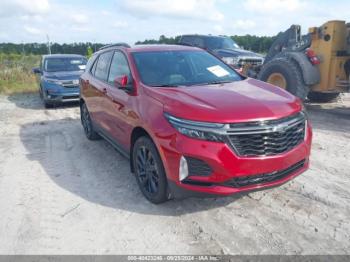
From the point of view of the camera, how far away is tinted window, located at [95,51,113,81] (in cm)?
537

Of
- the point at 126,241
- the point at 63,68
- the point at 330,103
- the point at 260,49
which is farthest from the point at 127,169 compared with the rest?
the point at 260,49

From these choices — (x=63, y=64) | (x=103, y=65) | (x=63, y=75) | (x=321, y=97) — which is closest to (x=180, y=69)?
(x=103, y=65)

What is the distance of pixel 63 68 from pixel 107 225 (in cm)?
910

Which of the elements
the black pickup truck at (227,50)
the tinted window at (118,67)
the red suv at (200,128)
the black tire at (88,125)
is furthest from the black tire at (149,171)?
the black pickup truck at (227,50)

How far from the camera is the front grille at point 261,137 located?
320 centimetres

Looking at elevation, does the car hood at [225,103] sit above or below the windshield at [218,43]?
below

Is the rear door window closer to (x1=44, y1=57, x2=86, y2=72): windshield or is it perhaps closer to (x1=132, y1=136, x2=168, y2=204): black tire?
(x1=132, y1=136, x2=168, y2=204): black tire

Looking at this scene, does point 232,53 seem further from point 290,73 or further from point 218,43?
point 290,73

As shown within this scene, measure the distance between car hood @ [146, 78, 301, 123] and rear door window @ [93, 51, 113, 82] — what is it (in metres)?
1.70

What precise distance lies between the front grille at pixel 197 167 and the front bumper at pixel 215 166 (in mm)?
30

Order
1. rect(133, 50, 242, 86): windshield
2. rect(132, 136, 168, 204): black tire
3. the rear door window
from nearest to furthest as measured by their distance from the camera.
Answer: rect(132, 136, 168, 204): black tire, rect(133, 50, 242, 86): windshield, the rear door window

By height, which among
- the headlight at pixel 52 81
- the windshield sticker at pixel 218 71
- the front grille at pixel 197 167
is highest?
the windshield sticker at pixel 218 71

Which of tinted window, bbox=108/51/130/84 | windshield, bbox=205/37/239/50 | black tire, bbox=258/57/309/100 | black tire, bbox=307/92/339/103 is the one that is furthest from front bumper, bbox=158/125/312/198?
windshield, bbox=205/37/239/50

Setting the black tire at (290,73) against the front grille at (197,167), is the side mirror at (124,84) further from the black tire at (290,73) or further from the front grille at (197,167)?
the black tire at (290,73)
